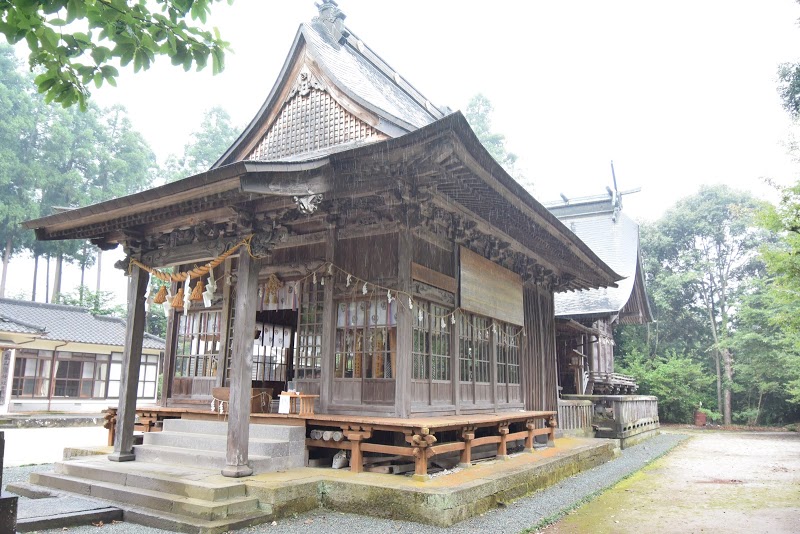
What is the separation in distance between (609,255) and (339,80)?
15535 millimetres

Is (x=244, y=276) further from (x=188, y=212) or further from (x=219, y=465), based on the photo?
(x=219, y=465)

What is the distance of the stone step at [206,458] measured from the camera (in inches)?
264

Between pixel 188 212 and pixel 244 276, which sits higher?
pixel 188 212

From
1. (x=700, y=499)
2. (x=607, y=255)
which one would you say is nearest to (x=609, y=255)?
(x=607, y=255)

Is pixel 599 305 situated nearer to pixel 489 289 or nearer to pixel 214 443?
pixel 489 289

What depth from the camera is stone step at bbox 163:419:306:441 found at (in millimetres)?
7184

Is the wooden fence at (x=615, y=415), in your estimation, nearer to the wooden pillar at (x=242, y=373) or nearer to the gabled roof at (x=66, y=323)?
the wooden pillar at (x=242, y=373)

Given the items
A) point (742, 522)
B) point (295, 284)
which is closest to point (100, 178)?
point (295, 284)

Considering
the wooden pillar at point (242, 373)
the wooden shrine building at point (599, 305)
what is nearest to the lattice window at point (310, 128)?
the wooden pillar at point (242, 373)

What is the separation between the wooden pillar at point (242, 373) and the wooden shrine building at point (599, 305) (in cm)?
1191

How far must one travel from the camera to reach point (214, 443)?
7363 millimetres

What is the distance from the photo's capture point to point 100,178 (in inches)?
1426

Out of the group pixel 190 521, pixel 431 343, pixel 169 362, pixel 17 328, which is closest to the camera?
pixel 190 521

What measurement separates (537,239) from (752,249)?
23.8 metres
